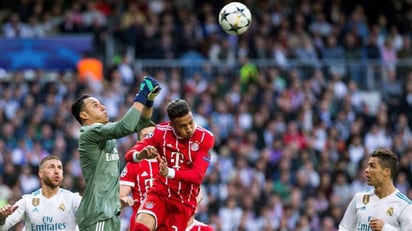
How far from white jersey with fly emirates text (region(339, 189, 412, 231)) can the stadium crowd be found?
861cm

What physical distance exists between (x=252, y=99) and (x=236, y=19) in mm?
9191

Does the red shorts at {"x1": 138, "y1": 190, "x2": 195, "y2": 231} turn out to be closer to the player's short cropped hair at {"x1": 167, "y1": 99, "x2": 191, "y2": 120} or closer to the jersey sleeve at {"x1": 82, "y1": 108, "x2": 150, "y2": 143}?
the player's short cropped hair at {"x1": 167, "y1": 99, "x2": 191, "y2": 120}

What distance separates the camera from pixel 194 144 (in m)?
11.8

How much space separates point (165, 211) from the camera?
1188cm

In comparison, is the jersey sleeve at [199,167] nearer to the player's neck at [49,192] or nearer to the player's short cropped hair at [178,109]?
the player's short cropped hair at [178,109]

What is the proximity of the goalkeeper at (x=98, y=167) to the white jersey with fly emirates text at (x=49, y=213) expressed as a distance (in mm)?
263

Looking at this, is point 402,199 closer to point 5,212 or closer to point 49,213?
point 49,213

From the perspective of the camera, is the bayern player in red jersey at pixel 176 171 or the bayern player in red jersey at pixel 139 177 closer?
the bayern player in red jersey at pixel 176 171

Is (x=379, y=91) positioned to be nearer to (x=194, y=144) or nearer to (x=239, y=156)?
(x=239, y=156)

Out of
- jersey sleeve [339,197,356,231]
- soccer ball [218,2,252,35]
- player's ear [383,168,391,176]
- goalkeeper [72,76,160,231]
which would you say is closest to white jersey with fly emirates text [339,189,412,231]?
jersey sleeve [339,197,356,231]

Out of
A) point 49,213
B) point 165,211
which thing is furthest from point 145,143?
point 49,213

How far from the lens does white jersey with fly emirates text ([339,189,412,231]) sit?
10.6 meters

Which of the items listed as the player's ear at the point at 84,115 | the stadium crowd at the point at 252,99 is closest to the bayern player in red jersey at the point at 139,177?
the player's ear at the point at 84,115

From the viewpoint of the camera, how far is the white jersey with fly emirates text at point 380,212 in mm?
10617
